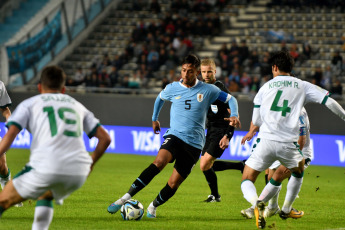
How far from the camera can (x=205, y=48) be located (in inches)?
1024

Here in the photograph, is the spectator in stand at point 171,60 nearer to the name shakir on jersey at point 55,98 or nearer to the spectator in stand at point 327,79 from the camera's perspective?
the spectator in stand at point 327,79

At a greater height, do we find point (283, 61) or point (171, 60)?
point (283, 61)

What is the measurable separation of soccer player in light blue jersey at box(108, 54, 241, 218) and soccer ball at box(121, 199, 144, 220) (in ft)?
0.25

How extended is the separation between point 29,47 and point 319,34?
10185 millimetres

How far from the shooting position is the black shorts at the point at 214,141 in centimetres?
1064

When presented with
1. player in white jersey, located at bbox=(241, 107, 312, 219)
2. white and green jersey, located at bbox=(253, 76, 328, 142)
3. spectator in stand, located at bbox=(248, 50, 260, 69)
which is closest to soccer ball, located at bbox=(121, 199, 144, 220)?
player in white jersey, located at bbox=(241, 107, 312, 219)

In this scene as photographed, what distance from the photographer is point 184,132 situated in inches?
340

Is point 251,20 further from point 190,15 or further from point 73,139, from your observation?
point 73,139

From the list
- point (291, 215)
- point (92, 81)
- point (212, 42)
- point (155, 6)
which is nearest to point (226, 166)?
point (291, 215)

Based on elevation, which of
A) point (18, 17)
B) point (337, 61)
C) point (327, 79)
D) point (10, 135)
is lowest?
point (327, 79)

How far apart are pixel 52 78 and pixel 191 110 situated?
124 inches

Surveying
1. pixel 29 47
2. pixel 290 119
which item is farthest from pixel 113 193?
pixel 29 47

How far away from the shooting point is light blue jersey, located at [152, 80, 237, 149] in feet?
28.4

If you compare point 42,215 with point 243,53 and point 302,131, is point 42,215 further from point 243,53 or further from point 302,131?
point 243,53
